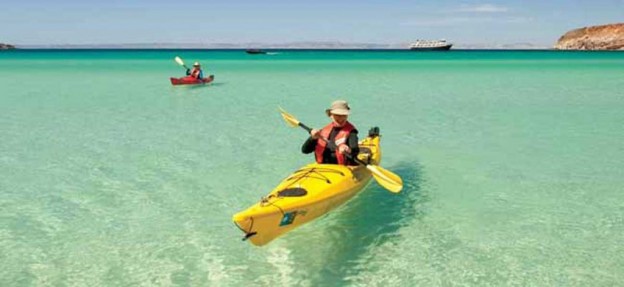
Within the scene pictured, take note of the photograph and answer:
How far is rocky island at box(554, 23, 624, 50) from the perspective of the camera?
547 ft

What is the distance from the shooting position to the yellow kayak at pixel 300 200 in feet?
20.1

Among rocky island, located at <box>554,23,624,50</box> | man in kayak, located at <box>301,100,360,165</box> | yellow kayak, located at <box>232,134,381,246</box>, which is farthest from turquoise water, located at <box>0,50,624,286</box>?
rocky island, located at <box>554,23,624,50</box>

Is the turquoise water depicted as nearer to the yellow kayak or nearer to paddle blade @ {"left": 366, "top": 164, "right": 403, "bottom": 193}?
the yellow kayak

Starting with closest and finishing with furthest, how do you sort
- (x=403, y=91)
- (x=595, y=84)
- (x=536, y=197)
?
(x=536, y=197) < (x=403, y=91) < (x=595, y=84)

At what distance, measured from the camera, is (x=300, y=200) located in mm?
6852

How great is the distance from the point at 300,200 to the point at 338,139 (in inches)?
71.4

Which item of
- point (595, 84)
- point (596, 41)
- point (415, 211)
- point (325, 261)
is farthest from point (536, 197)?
point (596, 41)

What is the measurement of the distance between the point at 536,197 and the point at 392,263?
4019 mm

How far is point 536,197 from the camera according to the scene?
980 cm

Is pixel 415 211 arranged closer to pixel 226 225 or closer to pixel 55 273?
pixel 226 225

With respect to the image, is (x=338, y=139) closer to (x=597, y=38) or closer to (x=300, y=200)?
(x=300, y=200)

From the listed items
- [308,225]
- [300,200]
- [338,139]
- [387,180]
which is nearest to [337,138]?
[338,139]

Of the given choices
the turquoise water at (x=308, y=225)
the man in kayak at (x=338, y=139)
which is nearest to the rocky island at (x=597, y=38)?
the turquoise water at (x=308, y=225)

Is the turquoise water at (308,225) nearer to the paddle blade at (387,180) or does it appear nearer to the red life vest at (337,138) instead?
the paddle blade at (387,180)
